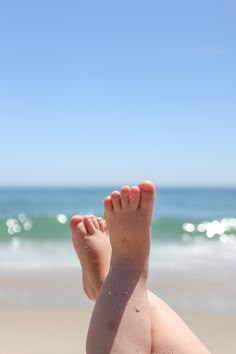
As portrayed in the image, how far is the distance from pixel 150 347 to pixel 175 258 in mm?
5703

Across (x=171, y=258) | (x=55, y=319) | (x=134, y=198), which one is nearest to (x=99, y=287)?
(x=134, y=198)

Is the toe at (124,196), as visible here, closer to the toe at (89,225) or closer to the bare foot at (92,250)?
the bare foot at (92,250)

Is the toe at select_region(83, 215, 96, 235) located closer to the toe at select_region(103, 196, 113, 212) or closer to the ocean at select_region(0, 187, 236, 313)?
the toe at select_region(103, 196, 113, 212)

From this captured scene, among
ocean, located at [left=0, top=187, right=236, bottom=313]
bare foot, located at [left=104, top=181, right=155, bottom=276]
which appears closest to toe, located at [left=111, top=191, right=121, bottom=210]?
bare foot, located at [left=104, top=181, right=155, bottom=276]

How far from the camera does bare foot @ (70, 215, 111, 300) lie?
2.41 metres

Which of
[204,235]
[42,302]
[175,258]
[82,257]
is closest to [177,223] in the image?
[204,235]

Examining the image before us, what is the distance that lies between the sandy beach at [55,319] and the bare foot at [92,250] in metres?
0.95

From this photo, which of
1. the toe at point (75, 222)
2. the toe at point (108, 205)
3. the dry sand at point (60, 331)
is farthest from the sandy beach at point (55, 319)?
the toe at point (108, 205)

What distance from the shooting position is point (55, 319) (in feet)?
13.2

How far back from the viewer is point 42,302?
4.64 meters

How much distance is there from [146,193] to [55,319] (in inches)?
89.6

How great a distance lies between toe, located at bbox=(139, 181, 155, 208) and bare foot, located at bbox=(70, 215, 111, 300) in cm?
48

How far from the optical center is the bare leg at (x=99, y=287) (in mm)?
1795

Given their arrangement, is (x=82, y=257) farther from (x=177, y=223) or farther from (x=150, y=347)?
(x=177, y=223)
